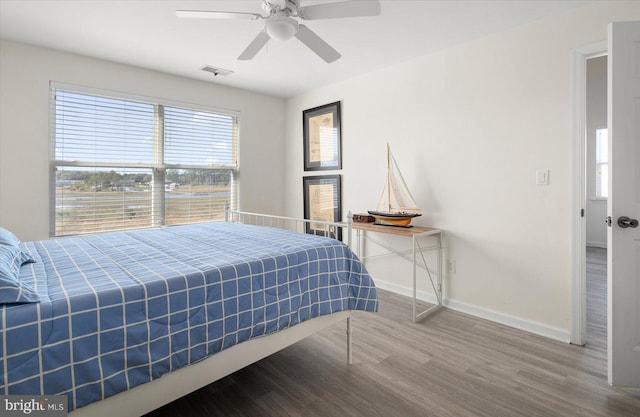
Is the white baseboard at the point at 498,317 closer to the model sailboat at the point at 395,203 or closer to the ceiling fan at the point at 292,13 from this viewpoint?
the model sailboat at the point at 395,203

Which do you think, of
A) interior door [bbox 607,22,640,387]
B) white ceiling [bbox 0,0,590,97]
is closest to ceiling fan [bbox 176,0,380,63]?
white ceiling [bbox 0,0,590,97]

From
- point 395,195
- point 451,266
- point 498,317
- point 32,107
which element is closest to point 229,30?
point 32,107

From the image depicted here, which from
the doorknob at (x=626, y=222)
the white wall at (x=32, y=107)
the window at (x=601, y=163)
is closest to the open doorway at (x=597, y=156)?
the window at (x=601, y=163)

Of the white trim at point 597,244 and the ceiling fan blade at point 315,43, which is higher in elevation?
the ceiling fan blade at point 315,43

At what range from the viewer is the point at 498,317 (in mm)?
2715

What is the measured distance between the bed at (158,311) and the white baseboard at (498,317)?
126 cm

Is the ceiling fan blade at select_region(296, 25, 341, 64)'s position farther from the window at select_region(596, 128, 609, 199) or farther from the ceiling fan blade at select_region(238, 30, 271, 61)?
the window at select_region(596, 128, 609, 199)

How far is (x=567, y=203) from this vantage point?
235 cm

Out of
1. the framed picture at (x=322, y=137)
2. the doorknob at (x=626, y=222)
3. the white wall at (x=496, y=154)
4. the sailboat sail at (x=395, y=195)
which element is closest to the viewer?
the doorknob at (x=626, y=222)

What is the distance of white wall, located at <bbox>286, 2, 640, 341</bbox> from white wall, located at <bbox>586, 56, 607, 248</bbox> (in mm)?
3603

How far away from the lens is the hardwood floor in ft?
5.43

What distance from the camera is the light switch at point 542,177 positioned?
2.45m

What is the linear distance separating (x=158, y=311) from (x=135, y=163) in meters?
2.68

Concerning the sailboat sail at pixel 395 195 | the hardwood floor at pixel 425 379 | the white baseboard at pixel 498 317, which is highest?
the sailboat sail at pixel 395 195
